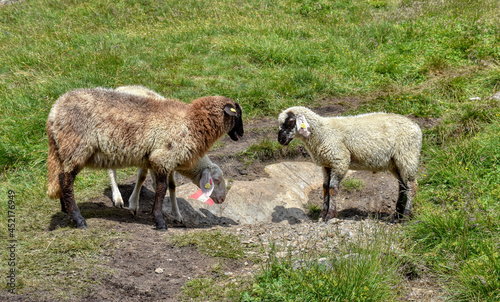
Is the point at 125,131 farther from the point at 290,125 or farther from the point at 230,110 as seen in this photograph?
the point at 290,125

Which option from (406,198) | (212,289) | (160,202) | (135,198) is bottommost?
(406,198)

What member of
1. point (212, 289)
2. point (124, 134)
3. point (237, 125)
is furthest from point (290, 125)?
point (212, 289)

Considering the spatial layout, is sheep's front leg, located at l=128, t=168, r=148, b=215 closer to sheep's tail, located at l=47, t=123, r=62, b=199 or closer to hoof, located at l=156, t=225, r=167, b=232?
hoof, located at l=156, t=225, r=167, b=232

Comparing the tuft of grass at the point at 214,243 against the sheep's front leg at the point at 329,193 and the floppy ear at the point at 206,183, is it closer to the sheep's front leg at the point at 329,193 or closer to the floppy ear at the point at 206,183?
the floppy ear at the point at 206,183

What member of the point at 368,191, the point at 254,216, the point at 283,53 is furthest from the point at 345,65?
the point at 254,216

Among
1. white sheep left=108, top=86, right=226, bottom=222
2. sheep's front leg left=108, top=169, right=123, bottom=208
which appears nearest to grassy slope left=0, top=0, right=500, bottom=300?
sheep's front leg left=108, top=169, right=123, bottom=208

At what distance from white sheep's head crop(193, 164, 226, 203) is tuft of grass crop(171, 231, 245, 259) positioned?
4.27 feet

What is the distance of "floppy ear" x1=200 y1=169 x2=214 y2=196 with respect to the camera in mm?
7045

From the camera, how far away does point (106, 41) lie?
12.2 meters

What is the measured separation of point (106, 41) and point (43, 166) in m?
5.25

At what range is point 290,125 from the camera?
282 inches

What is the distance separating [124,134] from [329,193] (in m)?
3.15

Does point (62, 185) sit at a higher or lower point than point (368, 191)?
Answer: higher

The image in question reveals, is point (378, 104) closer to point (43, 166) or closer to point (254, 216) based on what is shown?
point (254, 216)
